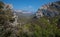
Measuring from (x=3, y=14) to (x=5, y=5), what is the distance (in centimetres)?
319

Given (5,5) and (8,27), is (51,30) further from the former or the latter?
(8,27)

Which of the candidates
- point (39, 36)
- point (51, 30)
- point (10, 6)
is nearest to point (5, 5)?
point (10, 6)

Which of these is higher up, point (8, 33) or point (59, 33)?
point (8, 33)

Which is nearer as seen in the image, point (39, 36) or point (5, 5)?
point (5, 5)

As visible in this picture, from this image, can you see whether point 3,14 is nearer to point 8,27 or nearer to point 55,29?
point 8,27

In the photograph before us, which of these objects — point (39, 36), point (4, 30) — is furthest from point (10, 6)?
point (39, 36)

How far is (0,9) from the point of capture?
29.0 metres

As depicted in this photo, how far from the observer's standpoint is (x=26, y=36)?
120 feet

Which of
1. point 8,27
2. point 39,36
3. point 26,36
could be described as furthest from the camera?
point 39,36

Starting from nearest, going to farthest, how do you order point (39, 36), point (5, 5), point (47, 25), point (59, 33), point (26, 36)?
point (5, 5) → point (26, 36) → point (39, 36) → point (59, 33) → point (47, 25)

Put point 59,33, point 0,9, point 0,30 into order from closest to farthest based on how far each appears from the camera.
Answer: point 0,30, point 0,9, point 59,33

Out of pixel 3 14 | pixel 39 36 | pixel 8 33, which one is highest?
pixel 3 14

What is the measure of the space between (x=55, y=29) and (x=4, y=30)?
25.8 meters

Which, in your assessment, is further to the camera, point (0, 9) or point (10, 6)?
point (10, 6)
